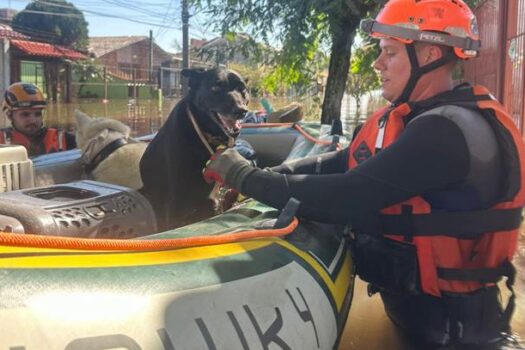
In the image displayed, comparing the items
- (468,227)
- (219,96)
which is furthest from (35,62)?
(468,227)

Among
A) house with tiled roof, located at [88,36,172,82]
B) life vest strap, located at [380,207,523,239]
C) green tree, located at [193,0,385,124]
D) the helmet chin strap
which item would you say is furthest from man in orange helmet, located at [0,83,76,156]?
house with tiled roof, located at [88,36,172,82]

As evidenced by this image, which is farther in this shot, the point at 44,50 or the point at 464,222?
the point at 44,50

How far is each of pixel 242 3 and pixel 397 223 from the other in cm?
839

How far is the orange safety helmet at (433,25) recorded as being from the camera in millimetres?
2256

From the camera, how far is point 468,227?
6.92 ft

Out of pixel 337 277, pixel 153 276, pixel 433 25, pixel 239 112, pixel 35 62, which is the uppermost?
pixel 35 62

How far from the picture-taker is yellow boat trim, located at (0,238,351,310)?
1382 millimetres

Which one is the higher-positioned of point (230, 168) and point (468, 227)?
point (230, 168)

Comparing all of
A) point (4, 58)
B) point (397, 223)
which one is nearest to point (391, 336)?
point (397, 223)

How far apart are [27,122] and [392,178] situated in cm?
344

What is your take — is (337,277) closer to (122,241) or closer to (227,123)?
(122,241)

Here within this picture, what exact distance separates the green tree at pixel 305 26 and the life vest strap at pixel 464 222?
671 centimetres

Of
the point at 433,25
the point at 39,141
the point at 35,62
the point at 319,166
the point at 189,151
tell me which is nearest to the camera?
the point at 433,25

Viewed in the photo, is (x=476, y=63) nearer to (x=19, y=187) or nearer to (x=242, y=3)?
(x=242, y=3)
